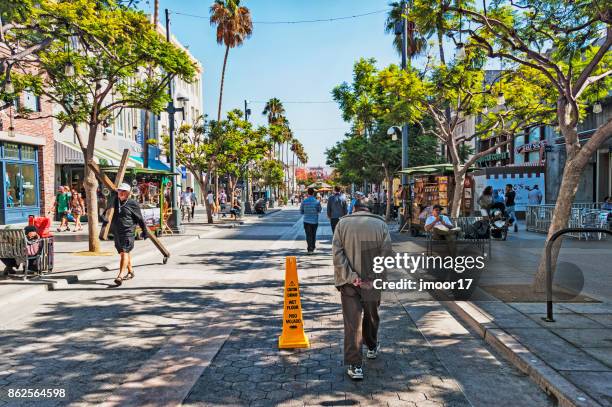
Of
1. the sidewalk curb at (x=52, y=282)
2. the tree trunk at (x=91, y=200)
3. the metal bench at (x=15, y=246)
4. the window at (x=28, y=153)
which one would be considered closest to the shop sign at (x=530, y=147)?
the tree trunk at (x=91, y=200)

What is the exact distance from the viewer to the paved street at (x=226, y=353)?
4.12m

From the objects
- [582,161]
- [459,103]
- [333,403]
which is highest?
[459,103]

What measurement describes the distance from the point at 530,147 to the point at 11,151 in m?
30.4

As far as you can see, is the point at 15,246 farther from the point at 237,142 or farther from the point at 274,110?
the point at 274,110

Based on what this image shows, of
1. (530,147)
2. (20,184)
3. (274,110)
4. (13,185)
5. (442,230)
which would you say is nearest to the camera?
(442,230)

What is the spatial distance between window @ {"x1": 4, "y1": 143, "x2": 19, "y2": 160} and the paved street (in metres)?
15.3

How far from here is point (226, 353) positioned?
5.21 metres

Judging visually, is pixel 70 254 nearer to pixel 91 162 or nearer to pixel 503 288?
pixel 91 162

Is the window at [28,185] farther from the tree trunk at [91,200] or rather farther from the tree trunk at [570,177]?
the tree trunk at [570,177]

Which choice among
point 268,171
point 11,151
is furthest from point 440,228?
point 268,171

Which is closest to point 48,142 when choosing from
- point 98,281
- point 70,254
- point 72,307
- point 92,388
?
point 70,254

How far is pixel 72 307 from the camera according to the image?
24.0ft

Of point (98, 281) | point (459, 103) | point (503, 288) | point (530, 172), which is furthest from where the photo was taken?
point (530, 172)

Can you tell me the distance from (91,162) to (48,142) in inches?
552
